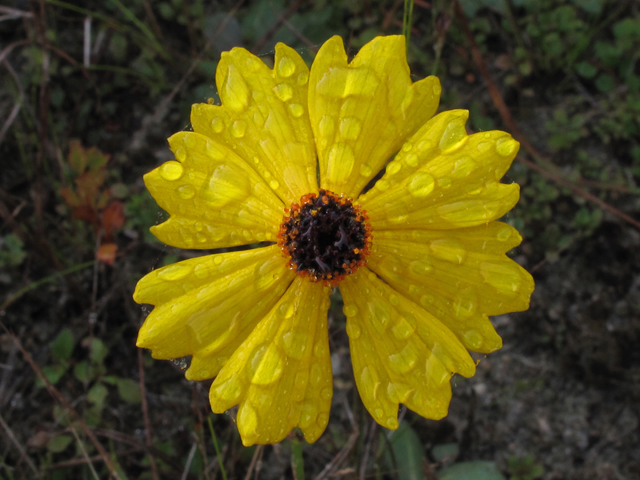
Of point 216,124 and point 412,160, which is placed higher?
point 216,124

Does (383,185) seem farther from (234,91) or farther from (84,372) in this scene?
(84,372)

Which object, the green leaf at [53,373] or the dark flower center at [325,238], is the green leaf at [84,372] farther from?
the dark flower center at [325,238]

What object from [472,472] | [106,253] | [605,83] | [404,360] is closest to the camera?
[404,360]

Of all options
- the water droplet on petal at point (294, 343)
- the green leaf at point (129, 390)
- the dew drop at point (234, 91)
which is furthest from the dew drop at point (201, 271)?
the green leaf at point (129, 390)

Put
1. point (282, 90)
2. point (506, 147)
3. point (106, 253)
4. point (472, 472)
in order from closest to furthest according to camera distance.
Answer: point (506, 147)
point (282, 90)
point (472, 472)
point (106, 253)

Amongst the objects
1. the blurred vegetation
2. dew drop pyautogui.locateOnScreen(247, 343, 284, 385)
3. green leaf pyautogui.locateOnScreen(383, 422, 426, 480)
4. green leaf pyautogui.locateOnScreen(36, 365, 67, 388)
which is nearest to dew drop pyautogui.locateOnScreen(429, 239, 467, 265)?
dew drop pyautogui.locateOnScreen(247, 343, 284, 385)

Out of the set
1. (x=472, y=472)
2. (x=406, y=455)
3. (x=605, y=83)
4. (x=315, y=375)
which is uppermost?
(x=315, y=375)

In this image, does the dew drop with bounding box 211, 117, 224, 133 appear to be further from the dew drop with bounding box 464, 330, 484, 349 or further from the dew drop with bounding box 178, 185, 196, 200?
the dew drop with bounding box 464, 330, 484, 349

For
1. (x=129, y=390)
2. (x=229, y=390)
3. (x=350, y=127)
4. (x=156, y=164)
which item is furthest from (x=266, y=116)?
(x=129, y=390)
